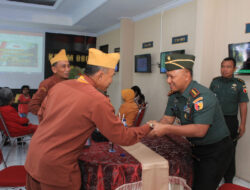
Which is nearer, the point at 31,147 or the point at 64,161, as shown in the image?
the point at 64,161

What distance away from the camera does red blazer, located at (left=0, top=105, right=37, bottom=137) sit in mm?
3590

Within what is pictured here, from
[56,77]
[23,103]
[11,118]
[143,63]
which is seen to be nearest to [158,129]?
[56,77]

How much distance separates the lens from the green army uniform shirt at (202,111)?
164 cm

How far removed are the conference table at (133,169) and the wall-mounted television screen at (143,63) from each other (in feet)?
11.2

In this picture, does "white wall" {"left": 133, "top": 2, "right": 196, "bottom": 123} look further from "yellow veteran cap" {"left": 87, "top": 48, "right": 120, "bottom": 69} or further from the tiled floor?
"yellow veteran cap" {"left": 87, "top": 48, "right": 120, "bottom": 69}

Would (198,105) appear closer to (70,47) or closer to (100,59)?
(100,59)

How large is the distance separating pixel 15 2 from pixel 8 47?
2.00m

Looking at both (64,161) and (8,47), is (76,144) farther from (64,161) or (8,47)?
(8,47)

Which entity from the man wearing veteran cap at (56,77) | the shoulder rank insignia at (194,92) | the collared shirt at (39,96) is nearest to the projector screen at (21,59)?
the man wearing veteran cap at (56,77)

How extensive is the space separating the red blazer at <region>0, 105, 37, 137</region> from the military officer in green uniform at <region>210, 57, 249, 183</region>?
3.05 metres

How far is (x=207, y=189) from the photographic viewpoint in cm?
173

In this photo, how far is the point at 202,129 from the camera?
1.64 meters

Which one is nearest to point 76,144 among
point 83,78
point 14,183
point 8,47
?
point 83,78

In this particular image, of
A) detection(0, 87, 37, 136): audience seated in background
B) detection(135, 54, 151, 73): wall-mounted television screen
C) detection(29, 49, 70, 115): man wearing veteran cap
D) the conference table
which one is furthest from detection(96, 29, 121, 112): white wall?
the conference table
